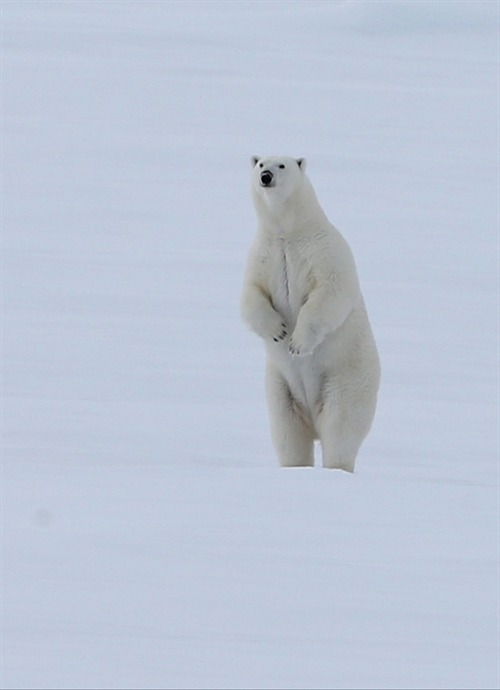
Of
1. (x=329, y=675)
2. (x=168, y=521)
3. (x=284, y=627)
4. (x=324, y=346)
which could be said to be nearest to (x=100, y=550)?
(x=168, y=521)

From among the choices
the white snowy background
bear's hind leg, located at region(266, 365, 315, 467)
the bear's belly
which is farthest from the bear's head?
the white snowy background

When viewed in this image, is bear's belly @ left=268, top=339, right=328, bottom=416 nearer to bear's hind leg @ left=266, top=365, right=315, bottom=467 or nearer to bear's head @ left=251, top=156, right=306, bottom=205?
bear's hind leg @ left=266, top=365, right=315, bottom=467

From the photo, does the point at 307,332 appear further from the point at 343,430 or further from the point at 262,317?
the point at 343,430

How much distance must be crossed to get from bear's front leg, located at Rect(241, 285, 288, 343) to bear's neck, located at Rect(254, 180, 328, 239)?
231 mm

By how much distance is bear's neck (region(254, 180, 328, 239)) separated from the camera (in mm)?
5355

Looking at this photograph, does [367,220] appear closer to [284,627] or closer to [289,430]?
→ [289,430]

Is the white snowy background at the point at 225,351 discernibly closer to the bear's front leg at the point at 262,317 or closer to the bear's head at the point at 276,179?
the bear's front leg at the point at 262,317

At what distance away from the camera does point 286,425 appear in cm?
550

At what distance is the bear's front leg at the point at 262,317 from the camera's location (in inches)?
208

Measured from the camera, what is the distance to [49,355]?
8.05 m

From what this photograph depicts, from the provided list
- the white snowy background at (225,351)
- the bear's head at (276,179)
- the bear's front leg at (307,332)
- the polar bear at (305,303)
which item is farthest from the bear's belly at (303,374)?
the bear's head at (276,179)

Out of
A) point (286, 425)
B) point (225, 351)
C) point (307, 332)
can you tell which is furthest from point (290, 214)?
point (225, 351)

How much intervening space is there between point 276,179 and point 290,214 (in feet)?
0.43

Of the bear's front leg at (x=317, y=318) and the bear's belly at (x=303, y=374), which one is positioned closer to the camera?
the bear's front leg at (x=317, y=318)
